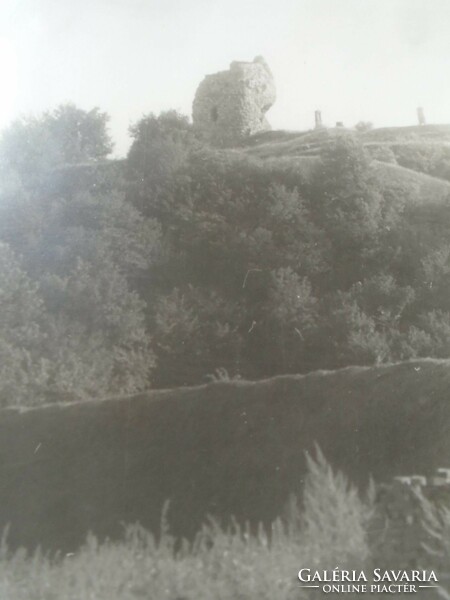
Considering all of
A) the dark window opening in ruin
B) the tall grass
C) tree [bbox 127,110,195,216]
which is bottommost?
the tall grass

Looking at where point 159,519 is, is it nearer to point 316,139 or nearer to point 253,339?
point 253,339

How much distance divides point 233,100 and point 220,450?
28.2 meters

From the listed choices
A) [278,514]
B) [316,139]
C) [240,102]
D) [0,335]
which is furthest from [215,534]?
[240,102]

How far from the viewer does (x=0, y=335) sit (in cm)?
1163

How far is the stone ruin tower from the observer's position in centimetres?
3203

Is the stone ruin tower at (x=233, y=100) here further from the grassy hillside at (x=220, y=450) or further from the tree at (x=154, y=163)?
the grassy hillside at (x=220, y=450)

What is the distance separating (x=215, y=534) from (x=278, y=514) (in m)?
0.49

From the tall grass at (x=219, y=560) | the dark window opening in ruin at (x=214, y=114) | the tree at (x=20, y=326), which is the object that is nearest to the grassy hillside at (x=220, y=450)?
the tall grass at (x=219, y=560)

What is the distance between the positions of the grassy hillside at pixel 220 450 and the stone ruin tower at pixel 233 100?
25742 mm

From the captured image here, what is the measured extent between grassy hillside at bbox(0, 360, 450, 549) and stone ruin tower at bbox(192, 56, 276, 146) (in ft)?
84.5

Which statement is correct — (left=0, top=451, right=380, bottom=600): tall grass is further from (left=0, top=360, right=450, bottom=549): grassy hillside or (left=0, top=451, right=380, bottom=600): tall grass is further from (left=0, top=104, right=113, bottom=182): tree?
(left=0, top=104, right=113, bottom=182): tree

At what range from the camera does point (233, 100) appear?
3269 centimetres

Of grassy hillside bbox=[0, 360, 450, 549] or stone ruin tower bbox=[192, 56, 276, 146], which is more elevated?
stone ruin tower bbox=[192, 56, 276, 146]

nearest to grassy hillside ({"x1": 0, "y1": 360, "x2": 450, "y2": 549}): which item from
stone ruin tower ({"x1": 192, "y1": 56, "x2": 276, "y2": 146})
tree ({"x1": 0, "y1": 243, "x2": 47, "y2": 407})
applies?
tree ({"x1": 0, "y1": 243, "x2": 47, "y2": 407})
